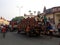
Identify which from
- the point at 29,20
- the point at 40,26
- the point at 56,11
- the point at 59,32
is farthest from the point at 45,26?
the point at 56,11

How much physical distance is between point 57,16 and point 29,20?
2080 centimetres

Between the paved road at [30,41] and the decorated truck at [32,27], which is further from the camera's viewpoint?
the decorated truck at [32,27]

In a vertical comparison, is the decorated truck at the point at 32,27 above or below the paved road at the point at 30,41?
above

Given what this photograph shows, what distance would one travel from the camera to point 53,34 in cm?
2588

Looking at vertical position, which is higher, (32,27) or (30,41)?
(32,27)

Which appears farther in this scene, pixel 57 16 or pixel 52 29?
pixel 57 16

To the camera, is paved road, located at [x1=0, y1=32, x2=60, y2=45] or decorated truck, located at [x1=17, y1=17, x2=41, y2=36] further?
decorated truck, located at [x1=17, y1=17, x2=41, y2=36]

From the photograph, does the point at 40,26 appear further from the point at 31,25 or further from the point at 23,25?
the point at 23,25

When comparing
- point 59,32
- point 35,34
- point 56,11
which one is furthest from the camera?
point 56,11

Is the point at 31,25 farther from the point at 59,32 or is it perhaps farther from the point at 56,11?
the point at 56,11

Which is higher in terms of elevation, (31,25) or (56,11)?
(56,11)

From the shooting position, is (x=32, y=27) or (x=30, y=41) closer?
(x=30, y=41)

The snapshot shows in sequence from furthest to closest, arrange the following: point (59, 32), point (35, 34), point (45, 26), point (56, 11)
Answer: point (56, 11)
point (59, 32)
point (35, 34)
point (45, 26)

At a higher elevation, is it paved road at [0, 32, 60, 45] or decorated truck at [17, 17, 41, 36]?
decorated truck at [17, 17, 41, 36]
